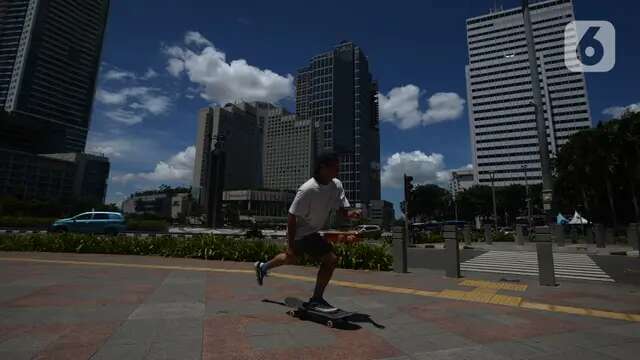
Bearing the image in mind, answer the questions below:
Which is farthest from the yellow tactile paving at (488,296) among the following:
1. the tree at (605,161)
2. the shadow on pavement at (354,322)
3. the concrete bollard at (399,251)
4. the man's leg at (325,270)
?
the tree at (605,161)

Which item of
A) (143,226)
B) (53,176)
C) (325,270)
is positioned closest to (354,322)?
(325,270)

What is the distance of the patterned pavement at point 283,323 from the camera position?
9.07 feet

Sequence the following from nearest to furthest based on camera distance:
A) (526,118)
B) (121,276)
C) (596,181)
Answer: (121,276) < (596,181) < (526,118)

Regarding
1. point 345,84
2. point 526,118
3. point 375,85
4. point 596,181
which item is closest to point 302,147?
point 345,84

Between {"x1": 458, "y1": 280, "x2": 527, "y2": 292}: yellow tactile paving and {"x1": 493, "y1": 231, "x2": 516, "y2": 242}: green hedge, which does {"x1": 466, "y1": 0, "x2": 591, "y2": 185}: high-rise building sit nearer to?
{"x1": 493, "y1": 231, "x2": 516, "y2": 242}: green hedge

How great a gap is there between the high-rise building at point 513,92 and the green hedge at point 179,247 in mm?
129266

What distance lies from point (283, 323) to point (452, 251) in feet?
18.5

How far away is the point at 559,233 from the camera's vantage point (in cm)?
2562

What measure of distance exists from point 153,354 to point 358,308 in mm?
2513

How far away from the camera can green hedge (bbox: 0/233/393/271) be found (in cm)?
948

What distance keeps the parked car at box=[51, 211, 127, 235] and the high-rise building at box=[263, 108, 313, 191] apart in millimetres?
122052

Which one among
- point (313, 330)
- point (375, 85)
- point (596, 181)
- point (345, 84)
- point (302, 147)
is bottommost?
point (313, 330)

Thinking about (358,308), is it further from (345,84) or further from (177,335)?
(345,84)

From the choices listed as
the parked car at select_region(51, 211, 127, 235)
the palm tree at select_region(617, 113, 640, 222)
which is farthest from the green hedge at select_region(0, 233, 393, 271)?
the palm tree at select_region(617, 113, 640, 222)
